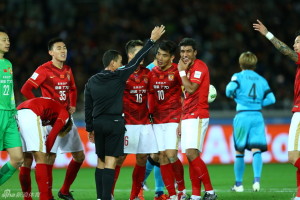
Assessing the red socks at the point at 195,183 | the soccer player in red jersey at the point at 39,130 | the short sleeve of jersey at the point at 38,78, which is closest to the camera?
the soccer player in red jersey at the point at 39,130

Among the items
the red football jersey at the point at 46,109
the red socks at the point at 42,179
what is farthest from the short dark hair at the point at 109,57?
the red socks at the point at 42,179

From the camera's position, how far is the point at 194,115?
946cm

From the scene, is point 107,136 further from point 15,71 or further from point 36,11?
point 36,11

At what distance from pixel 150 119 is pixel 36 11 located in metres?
13.4

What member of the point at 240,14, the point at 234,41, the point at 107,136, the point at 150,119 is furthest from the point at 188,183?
the point at 240,14

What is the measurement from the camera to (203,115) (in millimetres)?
9469

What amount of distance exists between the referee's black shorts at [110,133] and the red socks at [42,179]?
34.1 inches

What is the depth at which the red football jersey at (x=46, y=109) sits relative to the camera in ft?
29.7

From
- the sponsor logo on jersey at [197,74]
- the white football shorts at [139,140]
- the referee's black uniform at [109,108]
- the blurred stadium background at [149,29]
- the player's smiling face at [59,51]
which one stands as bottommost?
the white football shorts at [139,140]

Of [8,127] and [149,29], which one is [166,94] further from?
[149,29]

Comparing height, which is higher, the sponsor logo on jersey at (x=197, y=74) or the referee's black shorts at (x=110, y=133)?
the sponsor logo on jersey at (x=197, y=74)

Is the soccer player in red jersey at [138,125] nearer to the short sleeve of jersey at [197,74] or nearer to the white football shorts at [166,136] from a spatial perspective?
the white football shorts at [166,136]

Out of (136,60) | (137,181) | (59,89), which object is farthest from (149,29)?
(136,60)

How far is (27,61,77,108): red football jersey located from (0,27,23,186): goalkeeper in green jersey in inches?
37.0
